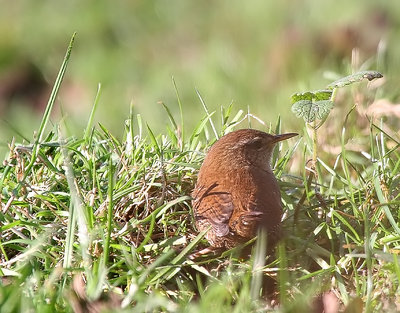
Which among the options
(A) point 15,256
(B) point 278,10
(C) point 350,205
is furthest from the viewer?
(B) point 278,10

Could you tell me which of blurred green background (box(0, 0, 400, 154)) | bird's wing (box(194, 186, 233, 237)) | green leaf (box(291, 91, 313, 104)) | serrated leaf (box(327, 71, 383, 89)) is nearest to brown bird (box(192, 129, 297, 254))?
bird's wing (box(194, 186, 233, 237))

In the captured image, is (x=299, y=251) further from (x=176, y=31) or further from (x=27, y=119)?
(x=176, y=31)

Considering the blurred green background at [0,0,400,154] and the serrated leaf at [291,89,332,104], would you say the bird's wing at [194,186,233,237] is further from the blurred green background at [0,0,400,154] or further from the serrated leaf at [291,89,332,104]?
the blurred green background at [0,0,400,154]

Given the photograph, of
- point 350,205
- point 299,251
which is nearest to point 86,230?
point 299,251

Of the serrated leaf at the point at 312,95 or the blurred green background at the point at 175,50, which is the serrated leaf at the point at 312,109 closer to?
the serrated leaf at the point at 312,95

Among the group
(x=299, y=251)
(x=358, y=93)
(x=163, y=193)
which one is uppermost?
(x=358, y=93)

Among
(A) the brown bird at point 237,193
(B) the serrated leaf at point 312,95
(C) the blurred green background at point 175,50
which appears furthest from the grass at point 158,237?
(C) the blurred green background at point 175,50
